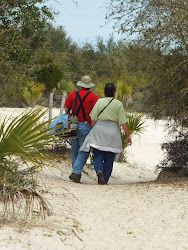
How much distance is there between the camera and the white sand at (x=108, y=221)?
3.71m

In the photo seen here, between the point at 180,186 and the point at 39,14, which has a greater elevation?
the point at 39,14

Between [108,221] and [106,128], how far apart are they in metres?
2.51

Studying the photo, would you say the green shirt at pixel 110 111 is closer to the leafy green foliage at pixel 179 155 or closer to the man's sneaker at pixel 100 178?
the man's sneaker at pixel 100 178

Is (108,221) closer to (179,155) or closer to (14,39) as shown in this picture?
(179,155)

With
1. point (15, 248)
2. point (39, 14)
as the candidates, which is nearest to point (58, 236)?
point (15, 248)

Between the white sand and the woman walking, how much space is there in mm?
708

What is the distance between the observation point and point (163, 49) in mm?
7430

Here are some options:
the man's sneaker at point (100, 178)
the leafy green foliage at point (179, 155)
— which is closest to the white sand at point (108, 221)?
the man's sneaker at point (100, 178)

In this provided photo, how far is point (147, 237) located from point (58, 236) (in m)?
1.04

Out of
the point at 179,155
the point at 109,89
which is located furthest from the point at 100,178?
the point at 179,155

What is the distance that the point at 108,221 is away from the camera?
482cm

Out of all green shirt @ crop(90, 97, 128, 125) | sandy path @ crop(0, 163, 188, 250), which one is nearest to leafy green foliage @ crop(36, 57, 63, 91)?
green shirt @ crop(90, 97, 128, 125)

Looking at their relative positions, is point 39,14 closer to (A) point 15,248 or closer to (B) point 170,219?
(B) point 170,219

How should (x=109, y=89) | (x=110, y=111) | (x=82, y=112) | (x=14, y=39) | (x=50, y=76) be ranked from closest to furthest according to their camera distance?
(x=110, y=111), (x=109, y=89), (x=82, y=112), (x=14, y=39), (x=50, y=76)
